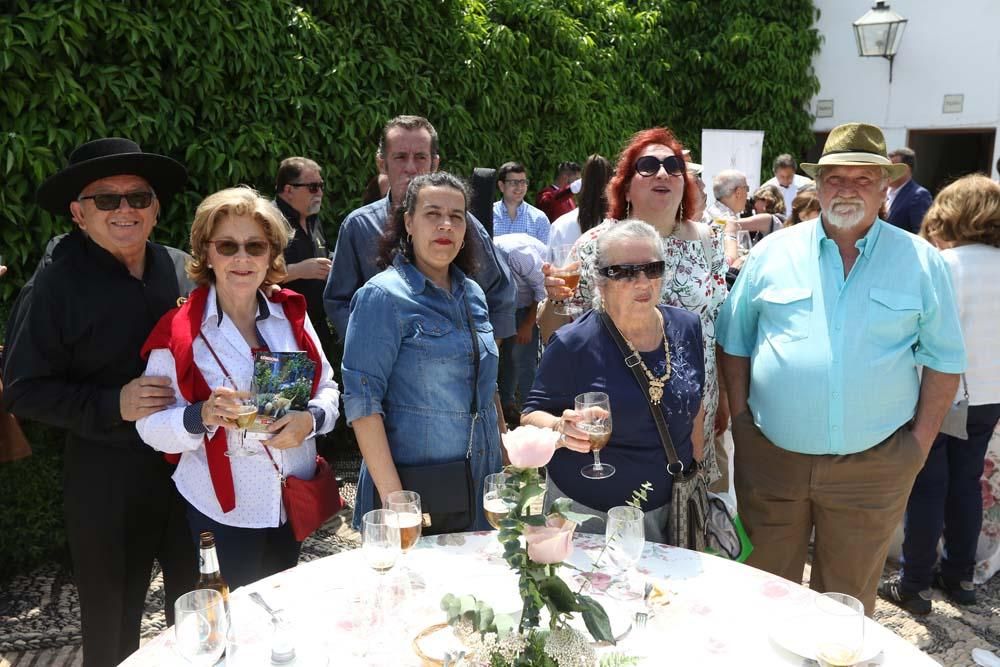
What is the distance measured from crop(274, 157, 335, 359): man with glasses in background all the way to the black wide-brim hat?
7.30 feet

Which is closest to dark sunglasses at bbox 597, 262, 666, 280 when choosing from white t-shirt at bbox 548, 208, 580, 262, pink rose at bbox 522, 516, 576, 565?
pink rose at bbox 522, 516, 576, 565

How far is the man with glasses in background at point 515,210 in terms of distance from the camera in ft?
24.9

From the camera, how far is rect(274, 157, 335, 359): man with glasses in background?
5332 millimetres

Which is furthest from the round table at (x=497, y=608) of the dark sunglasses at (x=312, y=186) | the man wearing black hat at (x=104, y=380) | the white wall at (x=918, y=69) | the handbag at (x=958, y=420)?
the white wall at (x=918, y=69)

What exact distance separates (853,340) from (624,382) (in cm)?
94

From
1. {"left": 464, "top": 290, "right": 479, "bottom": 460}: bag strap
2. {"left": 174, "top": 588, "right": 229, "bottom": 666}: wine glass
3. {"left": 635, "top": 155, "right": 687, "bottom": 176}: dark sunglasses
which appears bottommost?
{"left": 174, "top": 588, "right": 229, "bottom": 666}: wine glass

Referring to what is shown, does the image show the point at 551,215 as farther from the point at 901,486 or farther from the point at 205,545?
the point at 205,545

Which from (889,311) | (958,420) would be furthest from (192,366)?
(958,420)

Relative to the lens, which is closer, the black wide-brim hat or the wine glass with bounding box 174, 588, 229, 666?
the wine glass with bounding box 174, 588, 229, 666

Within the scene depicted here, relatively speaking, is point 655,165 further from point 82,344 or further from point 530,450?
point 82,344

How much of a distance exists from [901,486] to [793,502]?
411 millimetres

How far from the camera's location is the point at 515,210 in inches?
303

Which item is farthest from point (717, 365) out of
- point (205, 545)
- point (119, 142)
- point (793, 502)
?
point (119, 142)

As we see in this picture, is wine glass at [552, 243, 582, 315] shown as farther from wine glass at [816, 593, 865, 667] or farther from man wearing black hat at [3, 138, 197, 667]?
wine glass at [816, 593, 865, 667]
